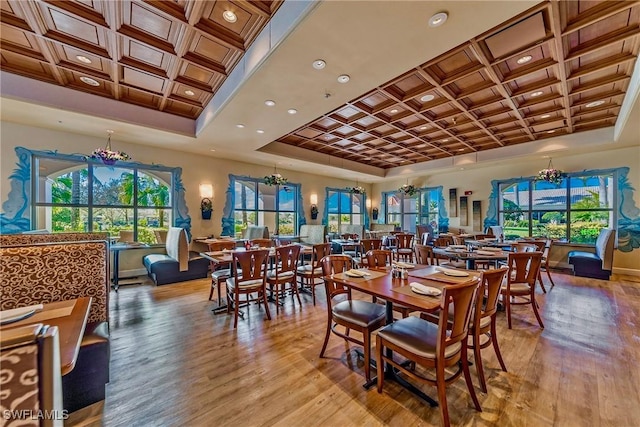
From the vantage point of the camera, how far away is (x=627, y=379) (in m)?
2.19

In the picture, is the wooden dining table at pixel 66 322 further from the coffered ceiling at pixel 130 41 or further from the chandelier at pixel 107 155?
the chandelier at pixel 107 155

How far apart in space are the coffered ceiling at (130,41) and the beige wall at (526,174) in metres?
7.60

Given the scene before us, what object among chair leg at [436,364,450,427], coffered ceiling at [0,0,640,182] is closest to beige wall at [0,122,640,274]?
coffered ceiling at [0,0,640,182]

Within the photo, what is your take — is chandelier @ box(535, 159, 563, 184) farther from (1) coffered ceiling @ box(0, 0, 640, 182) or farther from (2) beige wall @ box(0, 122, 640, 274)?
(1) coffered ceiling @ box(0, 0, 640, 182)

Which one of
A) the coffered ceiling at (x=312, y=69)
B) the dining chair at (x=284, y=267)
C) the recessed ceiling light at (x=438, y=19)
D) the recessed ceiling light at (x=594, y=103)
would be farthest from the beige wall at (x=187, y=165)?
the recessed ceiling light at (x=594, y=103)

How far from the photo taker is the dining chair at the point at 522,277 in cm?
315

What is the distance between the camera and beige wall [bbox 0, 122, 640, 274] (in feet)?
15.5

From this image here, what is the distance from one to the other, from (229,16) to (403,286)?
3.19 metres

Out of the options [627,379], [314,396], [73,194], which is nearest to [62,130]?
[73,194]

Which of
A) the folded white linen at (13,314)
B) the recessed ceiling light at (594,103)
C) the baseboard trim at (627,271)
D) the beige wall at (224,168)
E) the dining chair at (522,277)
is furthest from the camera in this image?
the baseboard trim at (627,271)

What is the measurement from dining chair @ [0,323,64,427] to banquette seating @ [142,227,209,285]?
4878 millimetres

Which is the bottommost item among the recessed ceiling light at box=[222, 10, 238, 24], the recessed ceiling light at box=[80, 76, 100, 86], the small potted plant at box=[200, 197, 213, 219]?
the small potted plant at box=[200, 197, 213, 219]

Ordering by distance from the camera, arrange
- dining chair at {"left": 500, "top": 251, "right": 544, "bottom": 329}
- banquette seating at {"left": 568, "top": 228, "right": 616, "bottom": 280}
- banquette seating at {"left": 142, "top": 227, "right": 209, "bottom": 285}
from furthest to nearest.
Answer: banquette seating at {"left": 568, "top": 228, "right": 616, "bottom": 280} < banquette seating at {"left": 142, "top": 227, "right": 209, "bottom": 285} < dining chair at {"left": 500, "top": 251, "right": 544, "bottom": 329}
